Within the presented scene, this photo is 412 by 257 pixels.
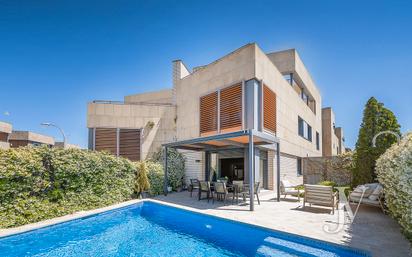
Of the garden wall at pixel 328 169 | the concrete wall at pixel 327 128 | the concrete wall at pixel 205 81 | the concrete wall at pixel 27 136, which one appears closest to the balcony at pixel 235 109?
the concrete wall at pixel 205 81

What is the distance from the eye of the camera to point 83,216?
812 cm

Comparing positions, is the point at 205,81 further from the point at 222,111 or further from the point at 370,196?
the point at 370,196

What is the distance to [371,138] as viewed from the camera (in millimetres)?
12844

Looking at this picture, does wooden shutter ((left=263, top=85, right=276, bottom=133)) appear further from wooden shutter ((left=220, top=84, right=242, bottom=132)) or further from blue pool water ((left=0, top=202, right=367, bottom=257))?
blue pool water ((left=0, top=202, right=367, bottom=257))

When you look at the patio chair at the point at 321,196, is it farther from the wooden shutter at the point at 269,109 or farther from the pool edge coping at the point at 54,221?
the pool edge coping at the point at 54,221

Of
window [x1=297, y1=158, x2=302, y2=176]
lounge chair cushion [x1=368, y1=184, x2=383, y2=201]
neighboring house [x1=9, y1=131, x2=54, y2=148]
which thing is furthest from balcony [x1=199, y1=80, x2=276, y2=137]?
neighboring house [x1=9, y1=131, x2=54, y2=148]

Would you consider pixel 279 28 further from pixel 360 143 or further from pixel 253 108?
pixel 360 143

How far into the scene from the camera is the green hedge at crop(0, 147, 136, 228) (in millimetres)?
6847

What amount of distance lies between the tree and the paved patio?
2841 mm

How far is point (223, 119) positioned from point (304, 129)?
404 inches

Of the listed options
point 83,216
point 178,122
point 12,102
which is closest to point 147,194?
point 83,216

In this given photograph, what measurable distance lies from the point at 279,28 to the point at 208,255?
1189 cm

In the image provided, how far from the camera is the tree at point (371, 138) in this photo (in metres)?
11.5

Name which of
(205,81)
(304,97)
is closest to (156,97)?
(205,81)
